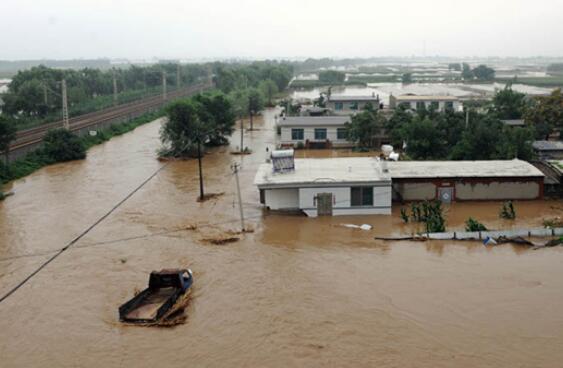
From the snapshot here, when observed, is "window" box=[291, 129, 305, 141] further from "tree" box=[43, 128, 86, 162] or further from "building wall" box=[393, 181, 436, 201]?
"building wall" box=[393, 181, 436, 201]

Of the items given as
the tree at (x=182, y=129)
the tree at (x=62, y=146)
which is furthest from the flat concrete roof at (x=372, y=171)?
the tree at (x=62, y=146)

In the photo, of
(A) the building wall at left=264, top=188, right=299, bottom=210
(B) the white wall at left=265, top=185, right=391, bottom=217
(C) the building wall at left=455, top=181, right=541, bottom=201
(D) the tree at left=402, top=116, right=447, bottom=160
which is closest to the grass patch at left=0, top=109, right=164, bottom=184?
(A) the building wall at left=264, top=188, right=299, bottom=210

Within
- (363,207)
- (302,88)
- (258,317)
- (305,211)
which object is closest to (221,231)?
(305,211)

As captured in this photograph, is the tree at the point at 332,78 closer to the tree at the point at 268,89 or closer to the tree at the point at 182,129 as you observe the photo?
the tree at the point at 268,89

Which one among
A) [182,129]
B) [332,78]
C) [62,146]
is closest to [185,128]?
[182,129]

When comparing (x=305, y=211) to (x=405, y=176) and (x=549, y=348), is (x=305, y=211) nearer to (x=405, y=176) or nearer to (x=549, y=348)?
(x=405, y=176)

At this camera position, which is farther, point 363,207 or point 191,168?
point 191,168

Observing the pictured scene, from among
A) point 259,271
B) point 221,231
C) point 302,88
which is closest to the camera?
point 259,271
